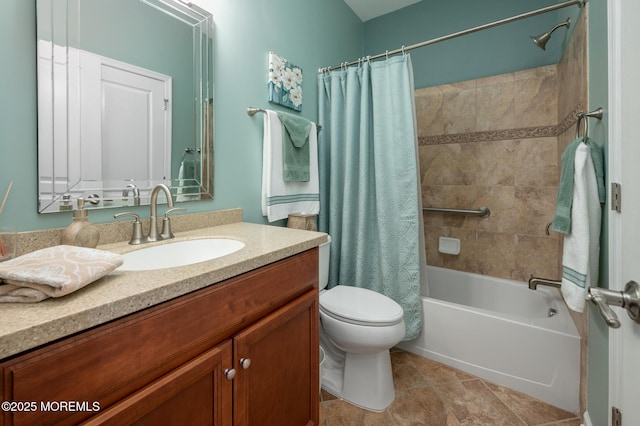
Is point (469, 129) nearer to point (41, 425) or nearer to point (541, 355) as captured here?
point (541, 355)

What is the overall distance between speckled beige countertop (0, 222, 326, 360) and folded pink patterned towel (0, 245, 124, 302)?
0.7 inches

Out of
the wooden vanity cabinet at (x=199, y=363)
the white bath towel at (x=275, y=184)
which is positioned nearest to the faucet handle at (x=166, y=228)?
the wooden vanity cabinet at (x=199, y=363)

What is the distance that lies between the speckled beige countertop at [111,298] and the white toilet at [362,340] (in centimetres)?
66

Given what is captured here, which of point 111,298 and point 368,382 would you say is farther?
point 368,382

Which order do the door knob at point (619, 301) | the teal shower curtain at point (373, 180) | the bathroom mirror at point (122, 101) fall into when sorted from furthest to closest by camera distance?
the teal shower curtain at point (373, 180)
the bathroom mirror at point (122, 101)
the door knob at point (619, 301)

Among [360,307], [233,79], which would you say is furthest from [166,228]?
[360,307]

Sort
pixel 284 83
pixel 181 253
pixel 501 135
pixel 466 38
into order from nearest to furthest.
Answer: pixel 181 253
pixel 284 83
pixel 501 135
pixel 466 38

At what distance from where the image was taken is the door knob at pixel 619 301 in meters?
0.57

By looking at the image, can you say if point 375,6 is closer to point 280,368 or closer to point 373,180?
point 373,180

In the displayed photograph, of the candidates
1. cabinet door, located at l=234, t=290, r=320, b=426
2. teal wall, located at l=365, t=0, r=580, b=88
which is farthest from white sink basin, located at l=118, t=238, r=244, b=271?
teal wall, located at l=365, t=0, r=580, b=88

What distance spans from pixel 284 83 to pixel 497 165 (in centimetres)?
165

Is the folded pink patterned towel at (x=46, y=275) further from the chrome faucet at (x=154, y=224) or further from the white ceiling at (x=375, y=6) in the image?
the white ceiling at (x=375, y=6)

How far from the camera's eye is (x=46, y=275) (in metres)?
0.54

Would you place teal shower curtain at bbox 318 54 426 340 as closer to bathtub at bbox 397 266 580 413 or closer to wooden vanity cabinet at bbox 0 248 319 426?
bathtub at bbox 397 266 580 413
